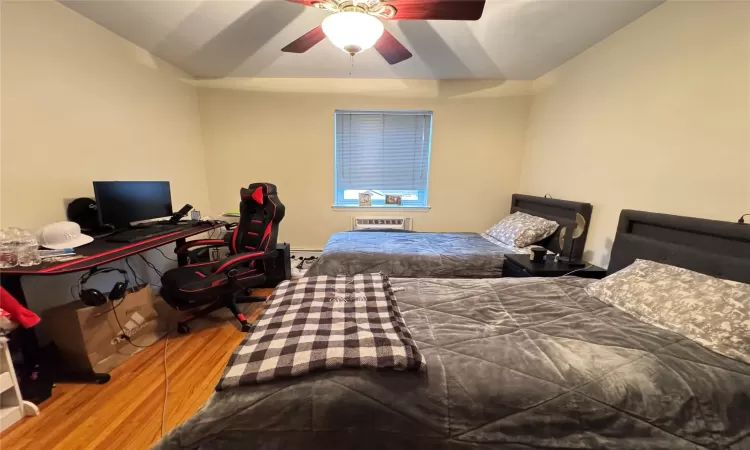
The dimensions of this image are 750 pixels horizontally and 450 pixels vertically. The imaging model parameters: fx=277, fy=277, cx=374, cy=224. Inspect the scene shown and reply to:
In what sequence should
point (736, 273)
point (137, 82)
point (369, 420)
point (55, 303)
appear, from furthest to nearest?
point (137, 82), point (55, 303), point (736, 273), point (369, 420)

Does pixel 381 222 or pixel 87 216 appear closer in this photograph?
pixel 87 216

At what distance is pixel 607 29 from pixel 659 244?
1.68 metres

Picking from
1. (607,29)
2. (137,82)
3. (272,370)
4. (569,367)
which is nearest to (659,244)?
(569,367)

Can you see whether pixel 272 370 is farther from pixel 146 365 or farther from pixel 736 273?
pixel 736 273

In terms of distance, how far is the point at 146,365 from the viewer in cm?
191

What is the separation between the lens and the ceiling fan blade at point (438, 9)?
4.65 feet

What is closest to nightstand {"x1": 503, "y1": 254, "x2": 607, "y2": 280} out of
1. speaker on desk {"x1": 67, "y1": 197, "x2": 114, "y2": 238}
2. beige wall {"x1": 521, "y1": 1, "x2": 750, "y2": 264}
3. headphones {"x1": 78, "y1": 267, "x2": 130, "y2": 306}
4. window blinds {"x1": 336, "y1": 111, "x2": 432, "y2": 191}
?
beige wall {"x1": 521, "y1": 1, "x2": 750, "y2": 264}

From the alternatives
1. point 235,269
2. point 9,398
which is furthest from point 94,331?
point 235,269

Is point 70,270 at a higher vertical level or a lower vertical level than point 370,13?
lower

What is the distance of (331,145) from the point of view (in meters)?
3.60

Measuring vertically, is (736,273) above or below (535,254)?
above

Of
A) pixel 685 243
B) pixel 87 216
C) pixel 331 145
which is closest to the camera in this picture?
pixel 685 243

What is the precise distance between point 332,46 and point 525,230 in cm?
251

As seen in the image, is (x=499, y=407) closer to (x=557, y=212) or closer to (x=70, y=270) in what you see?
(x=70, y=270)
